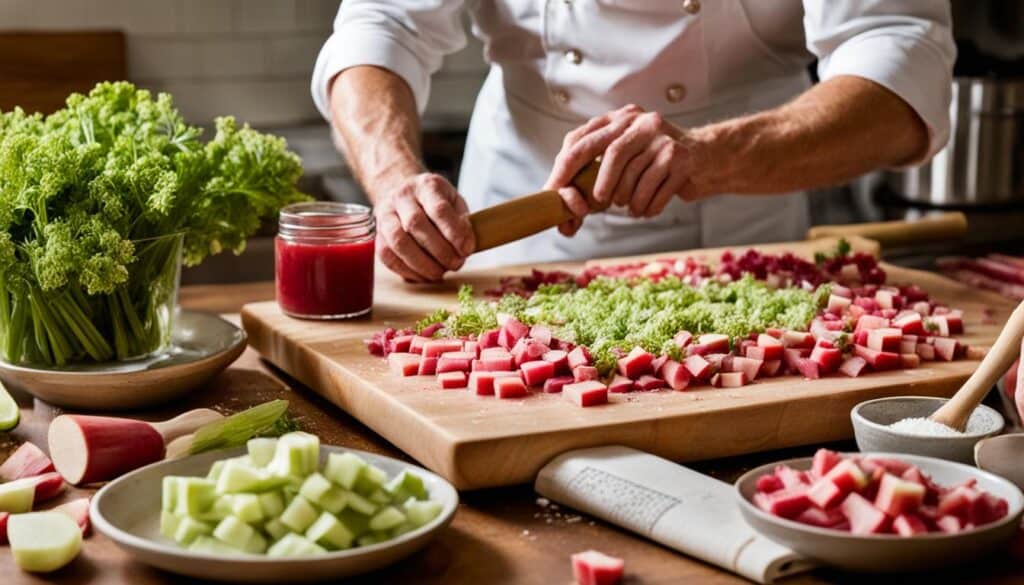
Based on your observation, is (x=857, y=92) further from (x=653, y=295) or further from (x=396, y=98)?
(x=396, y=98)

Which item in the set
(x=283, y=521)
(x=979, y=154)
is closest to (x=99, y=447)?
(x=283, y=521)

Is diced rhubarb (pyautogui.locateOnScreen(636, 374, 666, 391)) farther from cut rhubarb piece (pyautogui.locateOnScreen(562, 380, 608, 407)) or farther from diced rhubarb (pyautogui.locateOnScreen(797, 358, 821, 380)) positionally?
diced rhubarb (pyautogui.locateOnScreen(797, 358, 821, 380))

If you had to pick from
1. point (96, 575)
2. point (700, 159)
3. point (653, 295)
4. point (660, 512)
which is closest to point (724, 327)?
point (653, 295)

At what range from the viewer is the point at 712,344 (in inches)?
74.8

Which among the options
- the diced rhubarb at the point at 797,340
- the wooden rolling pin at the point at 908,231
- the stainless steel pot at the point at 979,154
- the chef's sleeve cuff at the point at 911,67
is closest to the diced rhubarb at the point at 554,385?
the diced rhubarb at the point at 797,340

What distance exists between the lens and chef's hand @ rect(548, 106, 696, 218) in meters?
2.25

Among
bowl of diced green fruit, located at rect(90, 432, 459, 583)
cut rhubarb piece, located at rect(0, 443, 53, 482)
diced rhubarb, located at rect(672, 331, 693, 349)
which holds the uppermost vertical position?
diced rhubarb, located at rect(672, 331, 693, 349)

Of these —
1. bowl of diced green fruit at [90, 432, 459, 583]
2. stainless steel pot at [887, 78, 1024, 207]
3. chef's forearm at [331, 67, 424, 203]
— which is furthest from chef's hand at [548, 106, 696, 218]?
stainless steel pot at [887, 78, 1024, 207]

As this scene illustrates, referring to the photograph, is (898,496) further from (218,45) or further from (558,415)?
(218,45)

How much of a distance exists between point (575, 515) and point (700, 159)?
915 mm

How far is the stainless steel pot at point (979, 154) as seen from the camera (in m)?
3.78

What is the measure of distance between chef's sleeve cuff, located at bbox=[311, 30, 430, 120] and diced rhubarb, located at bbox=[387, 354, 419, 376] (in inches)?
38.6

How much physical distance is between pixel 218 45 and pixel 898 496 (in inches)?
138

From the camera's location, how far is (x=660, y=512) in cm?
145
